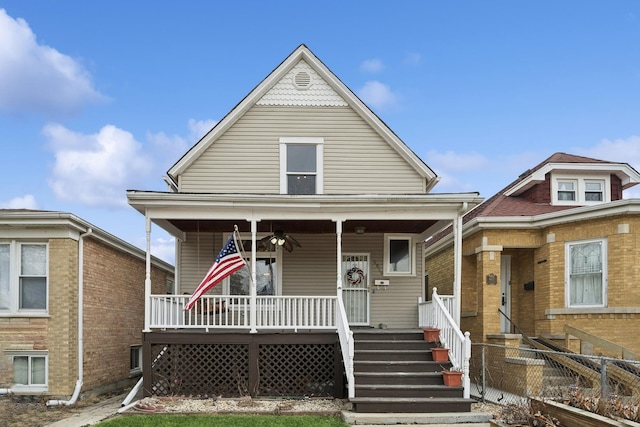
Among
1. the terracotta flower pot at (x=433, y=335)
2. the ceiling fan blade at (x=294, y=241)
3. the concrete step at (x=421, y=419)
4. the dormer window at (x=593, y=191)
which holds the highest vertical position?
the dormer window at (x=593, y=191)

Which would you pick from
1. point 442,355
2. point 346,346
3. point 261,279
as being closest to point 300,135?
point 261,279

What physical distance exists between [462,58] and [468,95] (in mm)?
1450

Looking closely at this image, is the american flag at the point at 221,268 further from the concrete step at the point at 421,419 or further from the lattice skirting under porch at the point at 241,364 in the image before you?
the concrete step at the point at 421,419

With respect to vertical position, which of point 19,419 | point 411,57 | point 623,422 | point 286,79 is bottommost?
point 19,419

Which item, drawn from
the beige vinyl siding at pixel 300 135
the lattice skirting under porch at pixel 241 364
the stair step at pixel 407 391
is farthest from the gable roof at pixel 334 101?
the stair step at pixel 407 391

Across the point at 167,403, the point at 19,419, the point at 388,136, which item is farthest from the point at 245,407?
the point at 388,136

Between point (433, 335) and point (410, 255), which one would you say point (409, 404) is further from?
point (410, 255)

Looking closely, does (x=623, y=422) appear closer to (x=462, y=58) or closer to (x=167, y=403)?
(x=167, y=403)

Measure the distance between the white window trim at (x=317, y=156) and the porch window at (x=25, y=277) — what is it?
18.8 ft

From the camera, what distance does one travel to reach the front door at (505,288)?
14.2m

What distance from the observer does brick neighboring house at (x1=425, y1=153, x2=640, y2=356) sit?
1155 cm

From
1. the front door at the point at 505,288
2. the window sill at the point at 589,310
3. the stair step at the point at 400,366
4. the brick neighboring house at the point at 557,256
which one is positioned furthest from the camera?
the front door at the point at 505,288

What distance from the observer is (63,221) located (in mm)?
10844

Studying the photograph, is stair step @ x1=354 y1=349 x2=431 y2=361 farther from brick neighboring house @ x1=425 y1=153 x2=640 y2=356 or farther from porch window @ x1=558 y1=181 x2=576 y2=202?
porch window @ x1=558 y1=181 x2=576 y2=202
